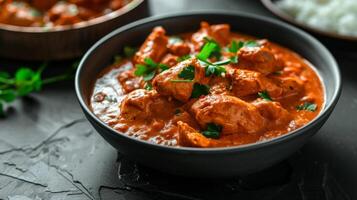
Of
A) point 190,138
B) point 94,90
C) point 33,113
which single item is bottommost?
point 33,113

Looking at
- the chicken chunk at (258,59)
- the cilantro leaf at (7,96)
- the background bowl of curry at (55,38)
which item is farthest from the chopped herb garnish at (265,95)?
the cilantro leaf at (7,96)

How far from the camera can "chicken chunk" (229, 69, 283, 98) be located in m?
2.84

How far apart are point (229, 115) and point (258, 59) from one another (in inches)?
19.5

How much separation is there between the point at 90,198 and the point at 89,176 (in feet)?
0.59

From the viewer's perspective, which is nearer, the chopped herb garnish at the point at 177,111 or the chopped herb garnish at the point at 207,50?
the chopped herb garnish at the point at 177,111

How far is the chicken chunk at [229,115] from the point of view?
267cm

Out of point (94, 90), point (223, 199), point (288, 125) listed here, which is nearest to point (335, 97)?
point (288, 125)

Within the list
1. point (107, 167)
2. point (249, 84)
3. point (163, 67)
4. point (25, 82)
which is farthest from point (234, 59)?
point (25, 82)

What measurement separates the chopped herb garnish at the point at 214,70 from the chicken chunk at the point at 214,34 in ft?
1.72

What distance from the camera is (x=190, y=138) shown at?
2.60 meters

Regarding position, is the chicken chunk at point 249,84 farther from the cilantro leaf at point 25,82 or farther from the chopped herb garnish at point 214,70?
the cilantro leaf at point 25,82

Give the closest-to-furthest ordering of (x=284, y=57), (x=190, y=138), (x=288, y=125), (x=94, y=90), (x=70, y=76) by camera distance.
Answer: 1. (x=190, y=138)
2. (x=288, y=125)
3. (x=94, y=90)
4. (x=284, y=57)
5. (x=70, y=76)

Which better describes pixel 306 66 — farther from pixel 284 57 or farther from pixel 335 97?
pixel 335 97

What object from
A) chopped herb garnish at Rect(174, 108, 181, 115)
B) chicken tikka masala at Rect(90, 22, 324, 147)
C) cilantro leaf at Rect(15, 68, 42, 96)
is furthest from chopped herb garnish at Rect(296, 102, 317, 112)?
cilantro leaf at Rect(15, 68, 42, 96)
